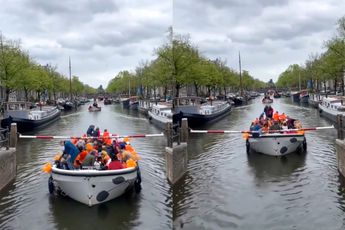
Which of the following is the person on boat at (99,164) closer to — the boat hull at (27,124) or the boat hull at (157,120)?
the boat hull at (157,120)

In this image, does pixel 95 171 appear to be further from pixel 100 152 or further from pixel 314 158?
pixel 314 158

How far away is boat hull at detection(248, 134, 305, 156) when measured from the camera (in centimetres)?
1448

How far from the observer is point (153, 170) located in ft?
43.4

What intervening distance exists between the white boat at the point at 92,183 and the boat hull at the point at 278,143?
613 centimetres

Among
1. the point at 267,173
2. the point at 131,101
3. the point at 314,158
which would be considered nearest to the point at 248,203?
the point at 267,173

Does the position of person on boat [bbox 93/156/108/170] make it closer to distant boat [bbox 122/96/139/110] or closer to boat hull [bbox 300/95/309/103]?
distant boat [bbox 122/96/139/110]

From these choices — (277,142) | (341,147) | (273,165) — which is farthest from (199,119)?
(341,147)

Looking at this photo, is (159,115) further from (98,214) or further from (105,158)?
(98,214)

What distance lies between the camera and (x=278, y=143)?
14.5m

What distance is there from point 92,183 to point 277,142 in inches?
288

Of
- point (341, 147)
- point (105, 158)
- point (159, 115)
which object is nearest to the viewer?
point (105, 158)

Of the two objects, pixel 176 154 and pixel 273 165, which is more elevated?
pixel 176 154

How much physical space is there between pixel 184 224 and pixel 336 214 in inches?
117

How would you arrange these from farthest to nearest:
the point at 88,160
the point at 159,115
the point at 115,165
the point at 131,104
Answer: the point at 131,104 < the point at 159,115 < the point at 88,160 < the point at 115,165
